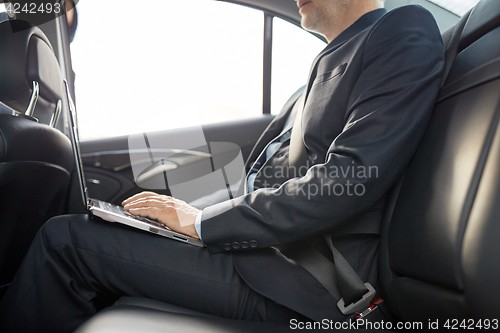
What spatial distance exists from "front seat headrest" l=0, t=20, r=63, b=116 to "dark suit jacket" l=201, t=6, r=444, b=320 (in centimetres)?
79

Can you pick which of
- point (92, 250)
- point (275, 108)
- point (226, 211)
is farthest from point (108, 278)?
point (275, 108)

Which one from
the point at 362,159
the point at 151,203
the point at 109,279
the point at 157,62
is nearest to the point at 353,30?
the point at 362,159

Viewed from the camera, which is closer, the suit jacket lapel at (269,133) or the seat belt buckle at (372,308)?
the seat belt buckle at (372,308)

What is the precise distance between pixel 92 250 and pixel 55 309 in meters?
0.13

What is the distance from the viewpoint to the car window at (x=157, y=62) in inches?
69.7

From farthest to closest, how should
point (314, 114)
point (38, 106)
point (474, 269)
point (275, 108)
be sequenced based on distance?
point (275, 108), point (38, 106), point (314, 114), point (474, 269)

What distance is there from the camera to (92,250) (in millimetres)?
776

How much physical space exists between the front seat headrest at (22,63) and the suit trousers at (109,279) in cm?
59

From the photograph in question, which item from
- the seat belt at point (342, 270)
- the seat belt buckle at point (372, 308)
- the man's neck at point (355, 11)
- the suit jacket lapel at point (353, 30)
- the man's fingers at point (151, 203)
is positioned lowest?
the seat belt buckle at point (372, 308)

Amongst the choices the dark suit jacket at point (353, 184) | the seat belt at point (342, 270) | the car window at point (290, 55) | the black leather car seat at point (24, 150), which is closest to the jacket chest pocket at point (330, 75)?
the dark suit jacket at point (353, 184)

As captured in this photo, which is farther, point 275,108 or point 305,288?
point 275,108

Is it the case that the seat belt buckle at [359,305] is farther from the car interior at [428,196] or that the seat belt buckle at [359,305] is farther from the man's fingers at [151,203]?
the man's fingers at [151,203]

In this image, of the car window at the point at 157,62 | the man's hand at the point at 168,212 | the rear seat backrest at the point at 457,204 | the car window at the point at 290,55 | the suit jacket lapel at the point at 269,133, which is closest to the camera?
the rear seat backrest at the point at 457,204

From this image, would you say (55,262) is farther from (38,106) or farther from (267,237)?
(38,106)
